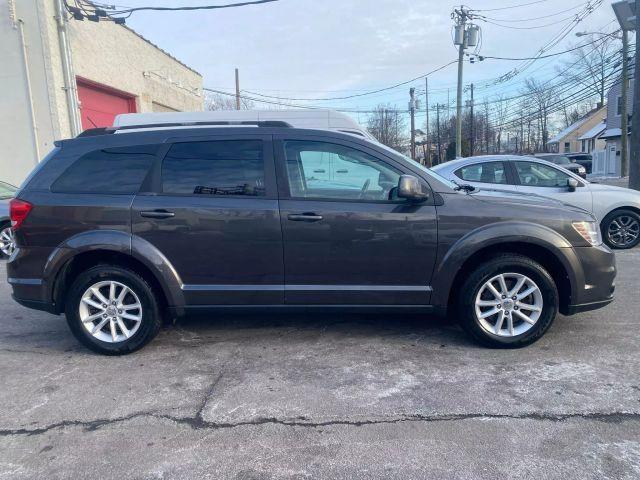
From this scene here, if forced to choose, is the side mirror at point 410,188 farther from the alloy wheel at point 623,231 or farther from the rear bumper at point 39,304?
the alloy wheel at point 623,231

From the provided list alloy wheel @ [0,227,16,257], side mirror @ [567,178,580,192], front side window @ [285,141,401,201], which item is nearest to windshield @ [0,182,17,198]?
alloy wheel @ [0,227,16,257]

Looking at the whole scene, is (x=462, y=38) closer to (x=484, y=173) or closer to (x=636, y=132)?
(x=636, y=132)

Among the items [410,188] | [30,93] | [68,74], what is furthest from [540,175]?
[30,93]

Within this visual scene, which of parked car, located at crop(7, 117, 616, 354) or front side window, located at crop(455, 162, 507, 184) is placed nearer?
parked car, located at crop(7, 117, 616, 354)

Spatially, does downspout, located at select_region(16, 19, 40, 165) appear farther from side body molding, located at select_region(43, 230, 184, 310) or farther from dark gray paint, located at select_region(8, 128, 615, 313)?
side body molding, located at select_region(43, 230, 184, 310)

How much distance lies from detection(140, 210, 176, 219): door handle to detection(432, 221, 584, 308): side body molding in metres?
2.28

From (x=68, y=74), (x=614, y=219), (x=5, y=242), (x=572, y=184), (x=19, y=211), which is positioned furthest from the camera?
(x=68, y=74)

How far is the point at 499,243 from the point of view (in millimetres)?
3885

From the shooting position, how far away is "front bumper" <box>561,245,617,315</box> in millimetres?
3896

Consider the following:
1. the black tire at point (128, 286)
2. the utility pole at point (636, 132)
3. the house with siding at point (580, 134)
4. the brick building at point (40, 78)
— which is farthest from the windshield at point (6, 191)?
the house with siding at point (580, 134)

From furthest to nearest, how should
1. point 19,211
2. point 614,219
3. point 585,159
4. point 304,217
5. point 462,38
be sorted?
1. point 585,159
2. point 462,38
3. point 614,219
4. point 19,211
5. point 304,217

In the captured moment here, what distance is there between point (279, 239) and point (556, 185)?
560 centimetres

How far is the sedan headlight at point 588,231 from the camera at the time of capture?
3918 millimetres

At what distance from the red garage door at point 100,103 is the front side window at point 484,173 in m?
11.7
